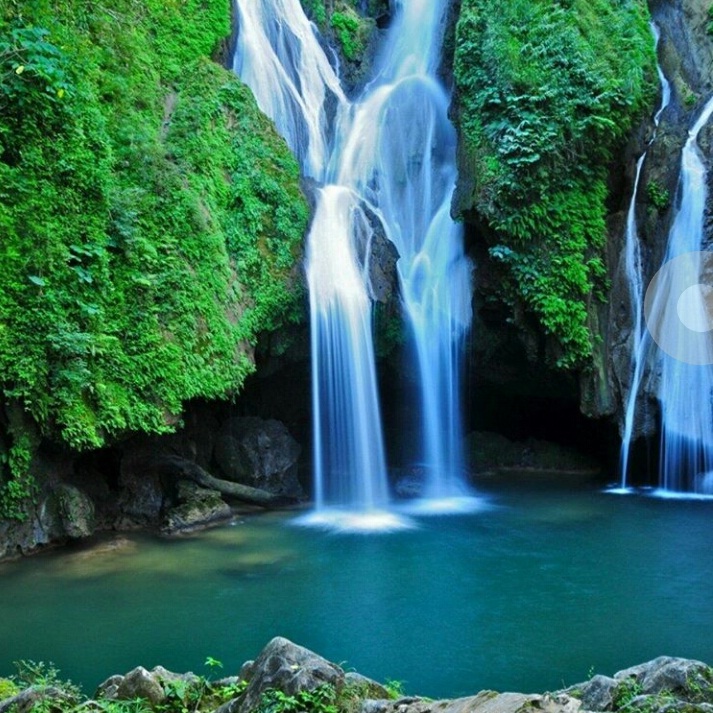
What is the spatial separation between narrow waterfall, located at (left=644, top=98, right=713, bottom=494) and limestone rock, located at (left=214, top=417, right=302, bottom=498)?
6606mm

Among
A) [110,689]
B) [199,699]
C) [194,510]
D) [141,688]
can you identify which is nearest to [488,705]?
[199,699]

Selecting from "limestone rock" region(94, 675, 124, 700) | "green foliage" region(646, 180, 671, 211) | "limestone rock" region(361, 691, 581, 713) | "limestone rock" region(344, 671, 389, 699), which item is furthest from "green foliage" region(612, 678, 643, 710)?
"green foliage" region(646, 180, 671, 211)

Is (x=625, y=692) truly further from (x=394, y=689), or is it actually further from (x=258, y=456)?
(x=258, y=456)

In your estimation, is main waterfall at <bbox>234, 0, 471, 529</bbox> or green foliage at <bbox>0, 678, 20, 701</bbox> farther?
main waterfall at <bbox>234, 0, 471, 529</bbox>

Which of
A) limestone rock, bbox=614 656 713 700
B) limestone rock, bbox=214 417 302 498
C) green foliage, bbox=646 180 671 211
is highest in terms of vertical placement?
green foliage, bbox=646 180 671 211

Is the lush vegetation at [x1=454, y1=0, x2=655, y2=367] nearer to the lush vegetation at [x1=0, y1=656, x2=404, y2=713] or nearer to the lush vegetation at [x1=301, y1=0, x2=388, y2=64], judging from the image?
the lush vegetation at [x1=301, y1=0, x2=388, y2=64]

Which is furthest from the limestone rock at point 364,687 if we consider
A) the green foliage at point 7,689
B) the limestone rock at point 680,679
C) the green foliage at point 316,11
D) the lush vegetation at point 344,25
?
the green foliage at point 316,11

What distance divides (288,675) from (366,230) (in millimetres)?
10822

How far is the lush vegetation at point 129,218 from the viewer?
375 inches

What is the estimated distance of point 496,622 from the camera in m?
7.86

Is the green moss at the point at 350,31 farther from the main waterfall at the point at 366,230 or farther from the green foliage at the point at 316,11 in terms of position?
the main waterfall at the point at 366,230

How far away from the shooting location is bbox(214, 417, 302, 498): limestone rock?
44.5ft

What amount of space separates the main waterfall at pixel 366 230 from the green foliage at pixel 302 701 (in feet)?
24.6

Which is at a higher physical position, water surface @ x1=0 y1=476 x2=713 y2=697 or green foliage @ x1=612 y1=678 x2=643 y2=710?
green foliage @ x1=612 y1=678 x2=643 y2=710
